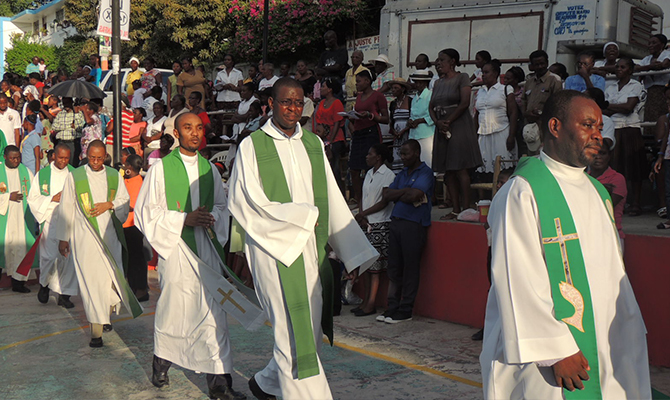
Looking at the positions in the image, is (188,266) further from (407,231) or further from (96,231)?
(407,231)

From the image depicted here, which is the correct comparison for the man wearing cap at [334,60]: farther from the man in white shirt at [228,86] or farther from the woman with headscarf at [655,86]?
the woman with headscarf at [655,86]

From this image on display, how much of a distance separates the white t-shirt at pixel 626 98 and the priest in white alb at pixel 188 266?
207 inches

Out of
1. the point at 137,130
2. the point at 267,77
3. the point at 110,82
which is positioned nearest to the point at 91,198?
the point at 267,77

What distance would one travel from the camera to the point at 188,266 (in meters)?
5.54

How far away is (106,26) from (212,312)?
6.56m

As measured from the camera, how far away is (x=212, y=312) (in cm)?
545

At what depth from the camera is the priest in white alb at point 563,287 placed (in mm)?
3121

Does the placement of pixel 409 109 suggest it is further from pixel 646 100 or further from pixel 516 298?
pixel 516 298

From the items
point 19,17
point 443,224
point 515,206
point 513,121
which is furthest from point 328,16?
point 19,17

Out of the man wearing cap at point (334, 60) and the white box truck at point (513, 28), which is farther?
the man wearing cap at point (334, 60)

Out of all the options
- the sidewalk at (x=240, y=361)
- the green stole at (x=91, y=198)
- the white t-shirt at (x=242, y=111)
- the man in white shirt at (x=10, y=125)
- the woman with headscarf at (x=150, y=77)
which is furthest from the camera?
the woman with headscarf at (x=150, y=77)

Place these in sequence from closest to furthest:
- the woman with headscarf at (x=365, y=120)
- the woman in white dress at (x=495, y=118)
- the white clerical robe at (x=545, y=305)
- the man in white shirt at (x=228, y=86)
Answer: the white clerical robe at (x=545, y=305) → the woman in white dress at (x=495, y=118) → the woman with headscarf at (x=365, y=120) → the man in white shirt at (x=228, y=86)

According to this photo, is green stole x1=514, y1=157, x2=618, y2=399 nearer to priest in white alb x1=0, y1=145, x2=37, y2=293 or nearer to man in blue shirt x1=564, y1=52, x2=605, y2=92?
man in blue shirt x1=564, y1=52, x2=605, y2=92

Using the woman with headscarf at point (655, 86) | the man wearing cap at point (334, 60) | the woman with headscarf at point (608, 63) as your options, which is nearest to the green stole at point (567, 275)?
the woman with headscarf at point (608, 63)
